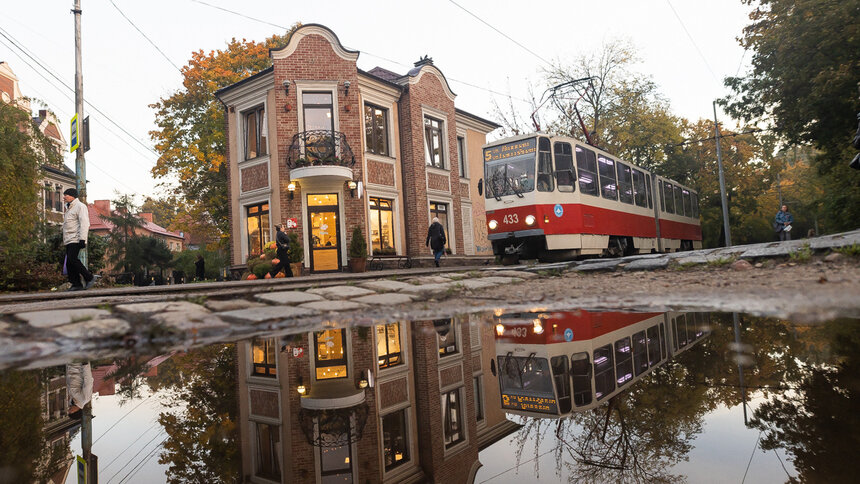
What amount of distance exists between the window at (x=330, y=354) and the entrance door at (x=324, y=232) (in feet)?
49.5

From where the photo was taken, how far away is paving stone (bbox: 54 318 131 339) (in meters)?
4.01

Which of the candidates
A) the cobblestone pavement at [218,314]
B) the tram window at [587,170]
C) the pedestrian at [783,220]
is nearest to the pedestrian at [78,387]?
the cobblestone pavement at [218,314]

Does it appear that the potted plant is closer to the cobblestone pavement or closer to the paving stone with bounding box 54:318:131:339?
the cobblestone pavement

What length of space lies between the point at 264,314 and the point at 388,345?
188cm

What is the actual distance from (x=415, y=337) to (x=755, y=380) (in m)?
2.27

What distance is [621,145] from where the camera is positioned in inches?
1366

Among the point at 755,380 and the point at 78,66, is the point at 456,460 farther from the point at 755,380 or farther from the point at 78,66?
the point at 78,66

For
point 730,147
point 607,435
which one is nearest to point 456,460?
point 607,435

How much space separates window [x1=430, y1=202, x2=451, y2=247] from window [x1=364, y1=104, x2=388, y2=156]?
10.8ft

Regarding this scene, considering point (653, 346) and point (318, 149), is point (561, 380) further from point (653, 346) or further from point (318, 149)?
point (318, 149)

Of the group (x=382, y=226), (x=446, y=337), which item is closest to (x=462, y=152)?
(x=382, y=226)

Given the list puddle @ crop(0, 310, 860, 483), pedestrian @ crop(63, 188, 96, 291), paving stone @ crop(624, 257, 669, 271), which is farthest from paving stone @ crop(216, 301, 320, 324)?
pedestrian @ crop(63, 188, 96, 291)

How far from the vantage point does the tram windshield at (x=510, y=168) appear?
14.4 metres

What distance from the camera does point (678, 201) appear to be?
24781 mm
